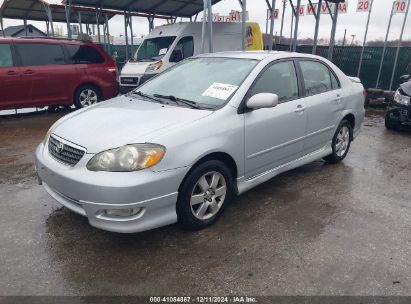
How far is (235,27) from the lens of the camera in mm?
11258

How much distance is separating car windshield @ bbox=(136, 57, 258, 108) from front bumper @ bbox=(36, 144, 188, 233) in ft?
2.99

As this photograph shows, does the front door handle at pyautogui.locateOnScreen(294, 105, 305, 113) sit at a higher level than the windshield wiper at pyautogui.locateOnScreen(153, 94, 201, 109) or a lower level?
lower

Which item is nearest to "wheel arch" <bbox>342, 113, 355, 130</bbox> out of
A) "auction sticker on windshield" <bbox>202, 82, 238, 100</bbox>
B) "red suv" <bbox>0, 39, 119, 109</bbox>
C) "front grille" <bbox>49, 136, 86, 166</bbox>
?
"auction sticker on windshield" <bbox>202, 82, 238, 100</bbox>

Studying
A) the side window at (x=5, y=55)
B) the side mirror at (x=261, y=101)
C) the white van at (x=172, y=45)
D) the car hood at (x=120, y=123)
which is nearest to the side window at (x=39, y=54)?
the side window at (x=5, y=55)

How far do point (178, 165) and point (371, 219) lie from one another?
6.72 feet

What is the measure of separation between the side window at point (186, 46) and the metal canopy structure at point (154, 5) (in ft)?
8.81

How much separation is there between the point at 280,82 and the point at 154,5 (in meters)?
10.7

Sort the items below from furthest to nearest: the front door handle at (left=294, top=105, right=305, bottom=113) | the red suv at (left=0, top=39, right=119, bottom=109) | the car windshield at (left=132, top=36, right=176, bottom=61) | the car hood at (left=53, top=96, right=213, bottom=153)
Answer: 1. the car windshield at (left=132, top=36, right=176, bottom=61)
2. the red suv at (left=0, top=39, right=119, bottom=109)
3. the front door handle at (left=294, top=105, right=305, bottom=113)
4. the car hood at (left=53, top=96, right=213, bottom=153)

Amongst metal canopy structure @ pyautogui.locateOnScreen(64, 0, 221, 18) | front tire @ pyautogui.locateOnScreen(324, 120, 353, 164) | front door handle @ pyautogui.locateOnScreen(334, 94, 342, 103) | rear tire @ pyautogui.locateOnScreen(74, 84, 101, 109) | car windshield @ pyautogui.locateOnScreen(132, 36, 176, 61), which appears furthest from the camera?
metal canopy structure @ pyautogui.locateOnScreen(64, 0, 221, 18)

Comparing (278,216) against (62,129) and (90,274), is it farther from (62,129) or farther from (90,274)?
(62,129)

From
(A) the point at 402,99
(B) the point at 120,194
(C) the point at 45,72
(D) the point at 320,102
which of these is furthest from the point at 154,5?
(B) the point at 120,194

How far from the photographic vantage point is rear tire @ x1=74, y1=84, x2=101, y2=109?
319 inches

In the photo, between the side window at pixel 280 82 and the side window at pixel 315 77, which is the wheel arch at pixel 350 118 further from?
the side window at pixel 280 82

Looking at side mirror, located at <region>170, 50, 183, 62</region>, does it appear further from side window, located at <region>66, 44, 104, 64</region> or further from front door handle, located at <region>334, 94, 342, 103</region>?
front door handle, located at <region>334, 94, 342, 103</region>
